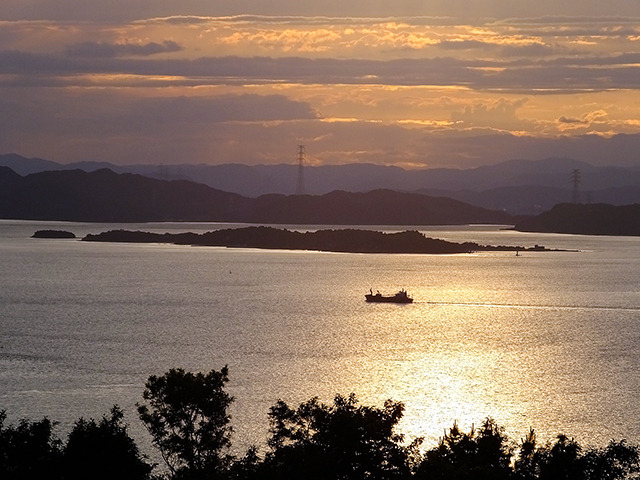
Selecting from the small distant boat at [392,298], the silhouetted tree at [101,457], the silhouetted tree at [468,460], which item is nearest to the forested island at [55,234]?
the small distant boat at [392,298]

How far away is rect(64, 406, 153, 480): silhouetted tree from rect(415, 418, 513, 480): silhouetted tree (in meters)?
6.41

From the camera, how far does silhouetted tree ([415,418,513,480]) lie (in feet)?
53.8

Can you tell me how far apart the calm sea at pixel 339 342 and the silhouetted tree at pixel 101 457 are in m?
12.1

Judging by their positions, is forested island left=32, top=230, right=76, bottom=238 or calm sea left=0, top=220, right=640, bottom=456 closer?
calm sea left=0, top=220, right=640, bottom=456

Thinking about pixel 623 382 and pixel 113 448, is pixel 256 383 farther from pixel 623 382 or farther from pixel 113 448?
pixel 113 448

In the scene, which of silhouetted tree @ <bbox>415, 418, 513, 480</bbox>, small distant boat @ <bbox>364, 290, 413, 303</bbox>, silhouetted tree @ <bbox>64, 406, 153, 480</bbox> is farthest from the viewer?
small distant boat @ <bbox>364, 290, 413, 303</bbox>

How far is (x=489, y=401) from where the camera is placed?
40.4 metres

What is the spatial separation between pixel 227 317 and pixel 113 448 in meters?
49.4

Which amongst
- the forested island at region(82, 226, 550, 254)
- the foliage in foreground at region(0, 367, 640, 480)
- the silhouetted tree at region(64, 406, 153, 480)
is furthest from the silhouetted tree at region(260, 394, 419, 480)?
the forested island at region(82, 226, 550, 254)

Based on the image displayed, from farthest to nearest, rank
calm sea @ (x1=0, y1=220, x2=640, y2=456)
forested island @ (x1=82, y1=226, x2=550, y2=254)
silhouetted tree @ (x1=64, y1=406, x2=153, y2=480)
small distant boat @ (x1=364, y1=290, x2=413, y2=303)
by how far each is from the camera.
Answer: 1. forested island @ (x1=82, y1=226, x2=550, y2=254)
2. small distant boat @ (x1=364, y1=290, x2=413, y2=303)
3. calm sea @ (x1=0, y1=220, x2=640, y2=456)
4. silhouetted tree @ (x1=64, y1=406, x2=153, y2=480)

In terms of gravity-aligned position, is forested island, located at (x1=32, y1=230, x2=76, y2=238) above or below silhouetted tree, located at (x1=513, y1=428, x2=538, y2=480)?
above

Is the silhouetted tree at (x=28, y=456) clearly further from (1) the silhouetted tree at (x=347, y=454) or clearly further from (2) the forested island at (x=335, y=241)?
(2) the forested island at (x=335, y=241)

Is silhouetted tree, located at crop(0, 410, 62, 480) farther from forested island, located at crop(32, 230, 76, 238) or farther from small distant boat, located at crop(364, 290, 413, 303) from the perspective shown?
forested island, located at crop(32, 230, 76, 238)

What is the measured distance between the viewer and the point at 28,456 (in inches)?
790
